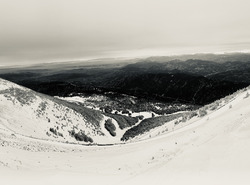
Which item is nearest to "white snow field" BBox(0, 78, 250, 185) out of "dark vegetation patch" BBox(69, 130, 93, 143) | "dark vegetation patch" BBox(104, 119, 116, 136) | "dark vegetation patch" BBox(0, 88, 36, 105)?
"dark vegetation patch" BBox(69, 130, 93, 143)

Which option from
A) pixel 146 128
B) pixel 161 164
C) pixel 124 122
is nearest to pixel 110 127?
pixel 124 122

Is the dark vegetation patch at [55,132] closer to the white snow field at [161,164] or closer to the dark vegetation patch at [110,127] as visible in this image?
the dark vegetation patch at [110,127]

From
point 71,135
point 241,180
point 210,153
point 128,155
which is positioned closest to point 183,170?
point 210,153

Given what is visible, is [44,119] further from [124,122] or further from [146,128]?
[124,122]

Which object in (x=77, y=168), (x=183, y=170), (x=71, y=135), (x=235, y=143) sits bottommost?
(x=71, y=135)

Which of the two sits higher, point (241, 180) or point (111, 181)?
point (241, 180)

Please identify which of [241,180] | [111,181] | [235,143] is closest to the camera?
[241,180]

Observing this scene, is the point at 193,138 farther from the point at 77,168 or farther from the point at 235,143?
the point at 77,168

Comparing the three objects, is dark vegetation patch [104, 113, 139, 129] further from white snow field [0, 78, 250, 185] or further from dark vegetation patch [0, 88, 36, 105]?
white snow field [0, 78, 250, 185]

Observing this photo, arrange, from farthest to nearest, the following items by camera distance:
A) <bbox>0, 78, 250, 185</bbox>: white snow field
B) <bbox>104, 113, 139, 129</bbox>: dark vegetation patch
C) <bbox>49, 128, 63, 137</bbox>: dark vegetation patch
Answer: <bbox>104, 113, 139, 129</bbox>: dark vegetation patch
<bbox>49, 128, 63, 137</bbox>: dark vegetation patch
<bbox>0, 78, 250, 185</bbox>: white snow field
